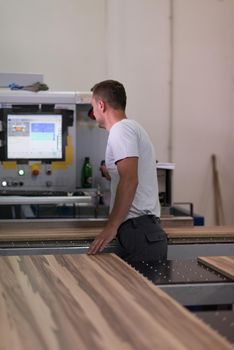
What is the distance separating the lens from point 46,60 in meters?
4.59

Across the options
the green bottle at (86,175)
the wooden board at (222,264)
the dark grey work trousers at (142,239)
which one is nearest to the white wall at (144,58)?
the green bottle at (86,175)

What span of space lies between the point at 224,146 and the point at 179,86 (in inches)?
28.1

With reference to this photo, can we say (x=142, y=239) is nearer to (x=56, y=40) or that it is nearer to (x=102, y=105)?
(x=102, y=105)

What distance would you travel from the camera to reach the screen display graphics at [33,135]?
3.64 m

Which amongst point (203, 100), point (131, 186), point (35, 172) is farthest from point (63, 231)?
point (203, 100)

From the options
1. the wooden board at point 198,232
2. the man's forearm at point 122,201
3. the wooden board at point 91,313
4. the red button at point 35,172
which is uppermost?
the red button at point 35,172

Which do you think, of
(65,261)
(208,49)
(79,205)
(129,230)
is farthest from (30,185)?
(208,49)

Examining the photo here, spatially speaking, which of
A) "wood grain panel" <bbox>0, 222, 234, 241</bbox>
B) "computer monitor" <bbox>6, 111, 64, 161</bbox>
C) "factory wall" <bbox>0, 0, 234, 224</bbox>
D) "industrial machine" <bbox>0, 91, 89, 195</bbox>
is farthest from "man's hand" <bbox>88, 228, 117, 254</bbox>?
"factory wall" <bbox>0, 0, 234, 224</bbox>

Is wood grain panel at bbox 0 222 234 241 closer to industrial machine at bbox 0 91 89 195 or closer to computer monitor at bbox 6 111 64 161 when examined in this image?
industrial machine at bbox 0 91 89 195

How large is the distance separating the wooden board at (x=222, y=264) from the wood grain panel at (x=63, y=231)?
0.86 meters

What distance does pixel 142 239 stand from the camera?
8.91 feet

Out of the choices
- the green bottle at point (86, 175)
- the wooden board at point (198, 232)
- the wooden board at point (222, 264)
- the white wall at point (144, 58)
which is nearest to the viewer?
the wooden board at point (222, 264)

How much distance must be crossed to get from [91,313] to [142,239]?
1.24m

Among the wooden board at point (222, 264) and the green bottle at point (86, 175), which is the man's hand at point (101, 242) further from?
the green bottle at point (86, 175)
